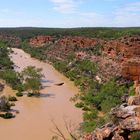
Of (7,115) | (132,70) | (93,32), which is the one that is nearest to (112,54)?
(132,70)

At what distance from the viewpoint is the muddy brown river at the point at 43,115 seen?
1070 inches

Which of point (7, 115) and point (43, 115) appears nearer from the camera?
point (7, 115)

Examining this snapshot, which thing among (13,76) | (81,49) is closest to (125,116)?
(13,76)

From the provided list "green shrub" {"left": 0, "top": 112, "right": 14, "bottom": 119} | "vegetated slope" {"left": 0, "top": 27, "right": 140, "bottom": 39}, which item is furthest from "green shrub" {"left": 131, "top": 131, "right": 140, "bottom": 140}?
"vegetated slope" {"left": 0, "top": 27, "right": 140, "bottom": 39}

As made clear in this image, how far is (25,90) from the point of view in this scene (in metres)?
40.9

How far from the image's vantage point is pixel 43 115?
32.6 metres

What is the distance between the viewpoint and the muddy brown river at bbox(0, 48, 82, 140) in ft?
89.1

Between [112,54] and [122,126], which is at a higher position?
[122,126]

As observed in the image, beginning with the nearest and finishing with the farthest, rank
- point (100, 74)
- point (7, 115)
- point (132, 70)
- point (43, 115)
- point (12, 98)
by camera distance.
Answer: point (7, 115)
point (43, 115)
point (12, 98)
point (132, 70)
point (100, 74)

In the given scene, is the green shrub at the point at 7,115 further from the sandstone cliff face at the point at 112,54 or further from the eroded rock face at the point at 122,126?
the sandstone cliff face at the point at 112,54

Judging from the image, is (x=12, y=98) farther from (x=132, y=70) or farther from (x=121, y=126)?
(x=121, y=126)

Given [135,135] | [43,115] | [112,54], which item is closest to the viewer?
[135,135]

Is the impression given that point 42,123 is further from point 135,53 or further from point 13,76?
point 135,53

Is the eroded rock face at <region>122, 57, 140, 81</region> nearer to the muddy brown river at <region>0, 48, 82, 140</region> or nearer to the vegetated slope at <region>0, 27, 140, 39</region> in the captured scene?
the muddy brown river at <region>0, 48, 82, 140</region>
